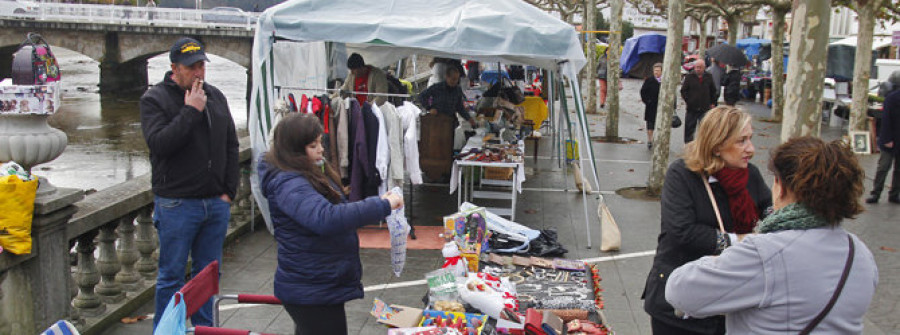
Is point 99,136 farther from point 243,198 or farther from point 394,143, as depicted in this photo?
point 394,143

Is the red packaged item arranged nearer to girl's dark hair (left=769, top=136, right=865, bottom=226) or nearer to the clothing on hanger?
girl's dark hair (left=769, top=136, right=865, bottom=226)

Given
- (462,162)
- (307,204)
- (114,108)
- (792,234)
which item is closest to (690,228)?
(792,234)

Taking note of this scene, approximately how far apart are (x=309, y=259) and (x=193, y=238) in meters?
1.43

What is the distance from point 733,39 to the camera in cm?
2722

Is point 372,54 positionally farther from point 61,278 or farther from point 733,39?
point 733,39

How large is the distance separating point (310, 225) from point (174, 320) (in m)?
0.64

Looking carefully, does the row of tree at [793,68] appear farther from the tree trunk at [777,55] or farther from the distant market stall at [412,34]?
the distant market stall at [412,34]

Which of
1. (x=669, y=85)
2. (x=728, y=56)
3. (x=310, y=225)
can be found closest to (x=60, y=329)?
(x=310, y=225)

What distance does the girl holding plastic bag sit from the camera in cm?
310

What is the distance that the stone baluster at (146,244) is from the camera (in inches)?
217

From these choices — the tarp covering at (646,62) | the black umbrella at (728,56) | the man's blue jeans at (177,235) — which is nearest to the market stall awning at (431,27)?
the man's blue jeans at (177,235)

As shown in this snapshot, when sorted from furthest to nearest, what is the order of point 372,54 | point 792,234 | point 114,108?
point 114,108 < point 372,54 < point 792,234

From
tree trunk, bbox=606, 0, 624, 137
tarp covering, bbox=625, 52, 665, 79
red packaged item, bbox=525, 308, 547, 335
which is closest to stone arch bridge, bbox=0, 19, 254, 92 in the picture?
tarp covering, bbox=625, 52, 665, 79

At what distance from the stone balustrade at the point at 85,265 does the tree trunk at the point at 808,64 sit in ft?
16.0
